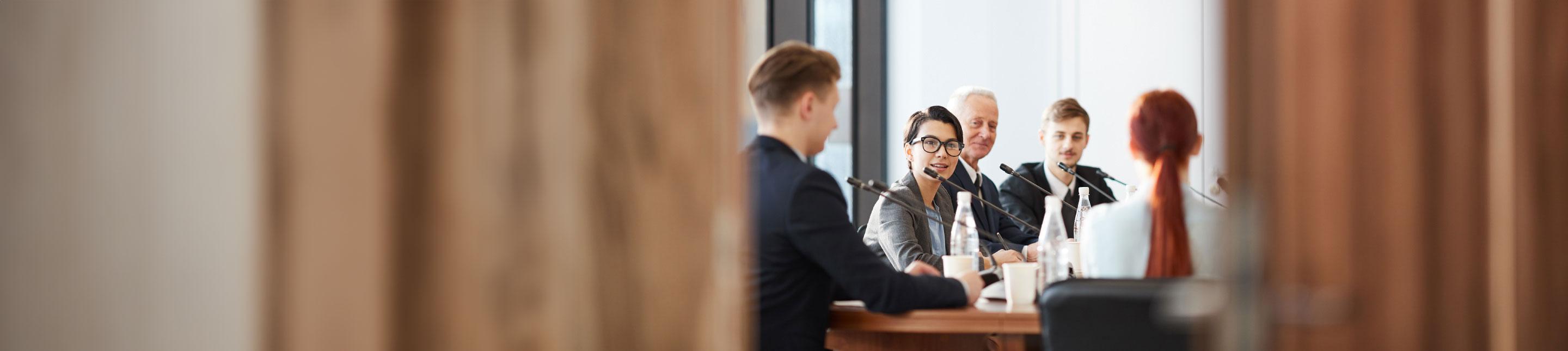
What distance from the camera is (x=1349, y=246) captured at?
0.77 meters

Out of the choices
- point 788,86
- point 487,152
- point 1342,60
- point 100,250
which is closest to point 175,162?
point 100,250

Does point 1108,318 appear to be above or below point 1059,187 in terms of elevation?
below

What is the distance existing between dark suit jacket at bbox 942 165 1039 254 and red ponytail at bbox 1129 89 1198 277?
3.05 ft

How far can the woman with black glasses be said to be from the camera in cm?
253

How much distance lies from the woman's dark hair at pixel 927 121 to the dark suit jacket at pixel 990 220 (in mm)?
169

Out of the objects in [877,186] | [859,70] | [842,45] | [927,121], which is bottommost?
[877,186]

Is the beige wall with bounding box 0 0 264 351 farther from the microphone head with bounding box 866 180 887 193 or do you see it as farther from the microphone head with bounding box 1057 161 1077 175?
the microphone head with bounding box 1057 161 1077 175

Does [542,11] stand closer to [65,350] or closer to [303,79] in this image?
[303,79]

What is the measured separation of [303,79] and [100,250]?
14 cm

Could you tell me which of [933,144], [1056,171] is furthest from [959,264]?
[1056,171]

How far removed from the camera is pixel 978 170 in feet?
11.2

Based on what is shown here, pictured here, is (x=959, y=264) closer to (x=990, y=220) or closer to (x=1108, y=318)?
(x=1108, y=318)

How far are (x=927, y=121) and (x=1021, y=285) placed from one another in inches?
35.3

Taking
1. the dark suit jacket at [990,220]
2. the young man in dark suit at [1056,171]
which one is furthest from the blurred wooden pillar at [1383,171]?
the young man in dark suit at [1056,171]
